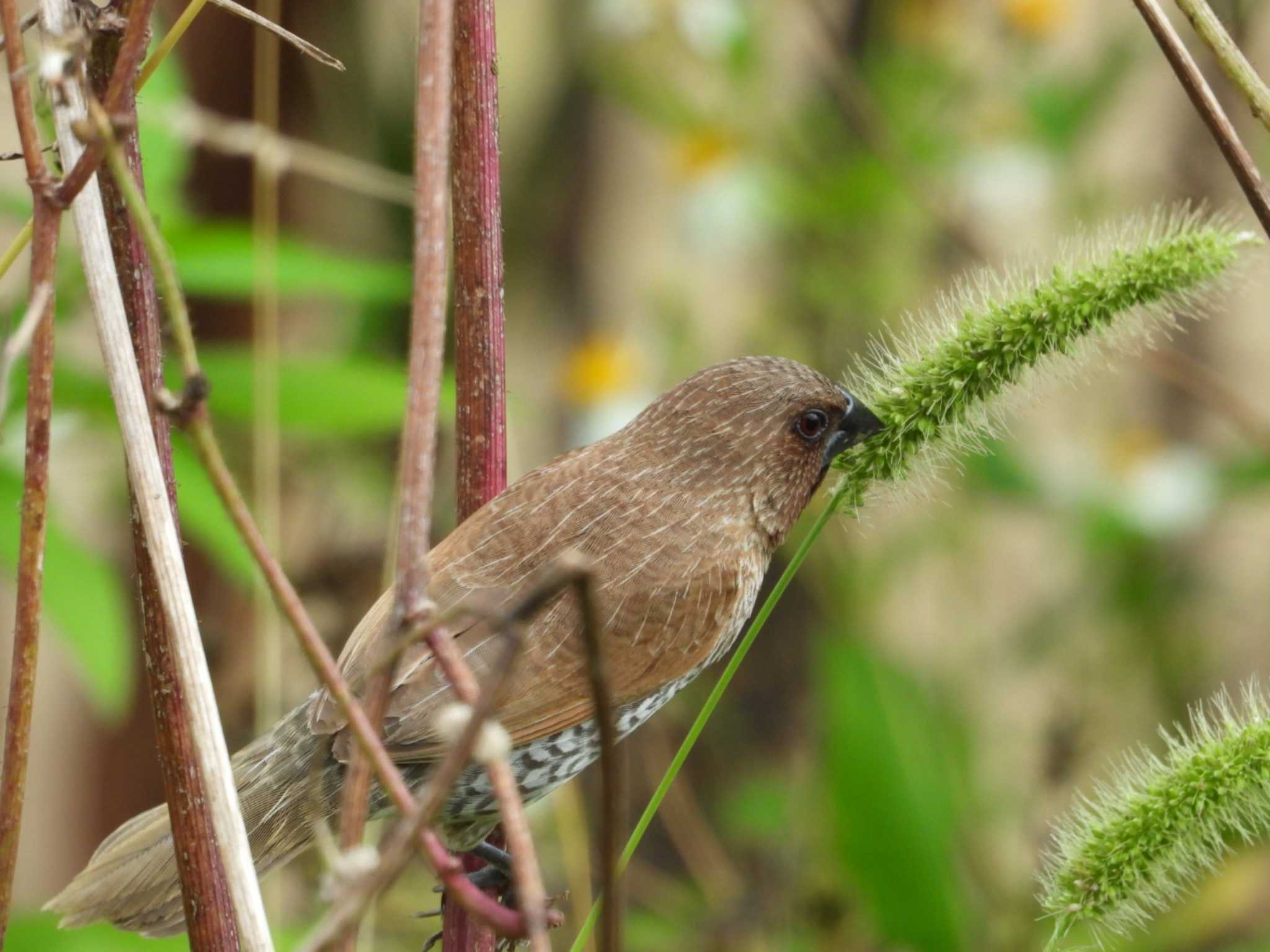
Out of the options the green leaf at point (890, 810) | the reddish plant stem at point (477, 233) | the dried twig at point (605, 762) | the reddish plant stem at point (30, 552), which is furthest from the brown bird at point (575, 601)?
the green leaf at point (890, 810)

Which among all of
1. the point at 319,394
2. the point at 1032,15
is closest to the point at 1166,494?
the point at 1032,15

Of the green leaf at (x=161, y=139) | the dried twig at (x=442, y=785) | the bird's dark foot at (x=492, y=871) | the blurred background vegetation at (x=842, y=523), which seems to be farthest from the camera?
the blurred background vegetation at (x=842, y=523)

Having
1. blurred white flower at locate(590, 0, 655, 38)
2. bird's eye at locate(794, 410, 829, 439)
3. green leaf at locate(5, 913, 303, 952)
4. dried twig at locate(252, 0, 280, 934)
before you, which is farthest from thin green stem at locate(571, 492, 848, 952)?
blurred white flower at locate(590, 0, 655, 38)

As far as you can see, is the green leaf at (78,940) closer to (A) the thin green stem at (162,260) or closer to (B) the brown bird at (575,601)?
(B) the brown bird at (575,601)

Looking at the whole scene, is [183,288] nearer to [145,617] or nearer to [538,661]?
[538,661]

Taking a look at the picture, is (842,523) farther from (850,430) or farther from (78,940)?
(78,940)

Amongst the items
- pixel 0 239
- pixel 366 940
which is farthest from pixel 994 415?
pixel 0 239

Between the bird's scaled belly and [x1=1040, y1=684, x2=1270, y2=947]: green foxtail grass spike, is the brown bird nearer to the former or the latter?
the bird's scaled belly
